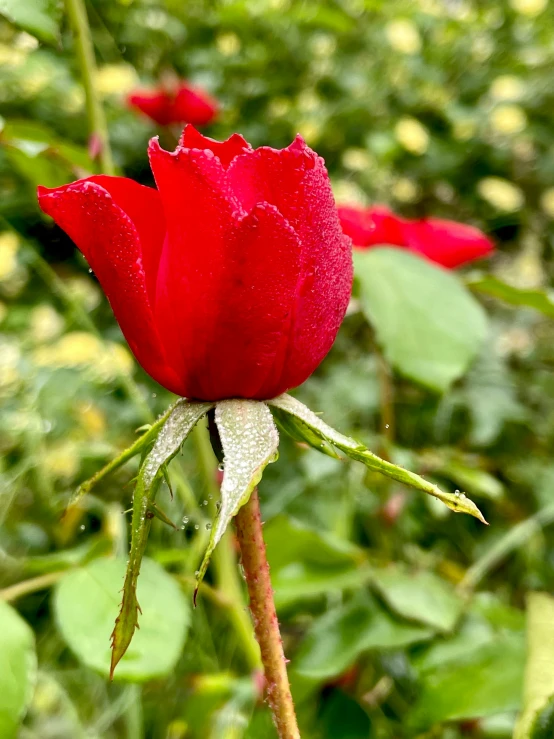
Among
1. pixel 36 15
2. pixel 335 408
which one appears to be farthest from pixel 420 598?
pixel 335 408

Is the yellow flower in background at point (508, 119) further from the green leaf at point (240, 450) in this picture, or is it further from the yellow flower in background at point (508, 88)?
the green leaf at point (240, 450)

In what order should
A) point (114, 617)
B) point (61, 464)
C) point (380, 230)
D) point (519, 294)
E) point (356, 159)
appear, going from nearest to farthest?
point (114, 617) → point (519, 294) → point (380, 230) → point (61, 464) → point (356, 159)

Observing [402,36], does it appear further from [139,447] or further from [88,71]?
[139,447]

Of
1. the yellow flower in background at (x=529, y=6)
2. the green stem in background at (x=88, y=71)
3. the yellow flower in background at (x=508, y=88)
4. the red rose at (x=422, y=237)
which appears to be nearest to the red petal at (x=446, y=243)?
the red rose at (x=422, y=237)

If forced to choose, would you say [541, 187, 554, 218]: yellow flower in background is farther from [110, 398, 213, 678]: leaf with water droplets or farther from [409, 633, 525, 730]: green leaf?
[110, 398, 213, 678]: leaf with water droplets

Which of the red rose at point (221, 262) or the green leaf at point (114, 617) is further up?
the red rose at point (221, 262)

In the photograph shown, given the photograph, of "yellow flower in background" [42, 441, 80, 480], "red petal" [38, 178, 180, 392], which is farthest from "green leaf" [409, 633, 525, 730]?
"yellow flower in background" [42, 441, 80, 480]
